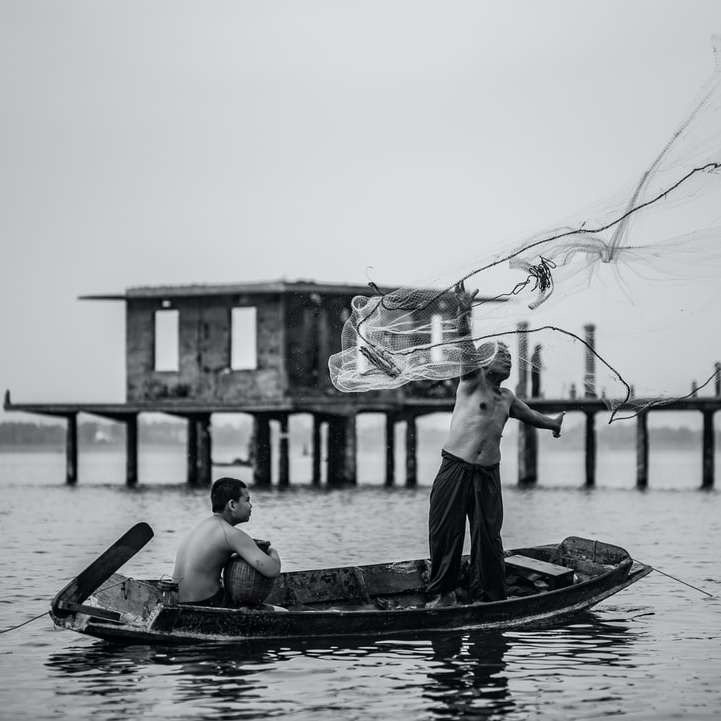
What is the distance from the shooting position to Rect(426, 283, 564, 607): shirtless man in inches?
410

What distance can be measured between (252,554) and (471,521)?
1899mm

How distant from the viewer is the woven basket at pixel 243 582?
9727mm

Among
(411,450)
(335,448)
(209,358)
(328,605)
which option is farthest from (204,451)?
(328,605)

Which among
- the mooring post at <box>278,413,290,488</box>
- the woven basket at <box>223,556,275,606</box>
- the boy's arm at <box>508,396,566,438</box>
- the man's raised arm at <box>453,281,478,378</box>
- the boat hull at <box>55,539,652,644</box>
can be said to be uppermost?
the man's raised arm at <box>453,281,478,378</box>

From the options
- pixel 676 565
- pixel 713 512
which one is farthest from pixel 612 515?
pixel 676 565

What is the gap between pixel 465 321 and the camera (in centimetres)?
1012

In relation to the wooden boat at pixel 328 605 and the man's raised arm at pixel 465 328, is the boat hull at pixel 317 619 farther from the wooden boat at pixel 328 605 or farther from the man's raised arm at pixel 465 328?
the man's raised arm at pixel 465 328

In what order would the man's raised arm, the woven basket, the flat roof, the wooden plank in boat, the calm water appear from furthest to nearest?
1. the flat roof
2. the wooden plank in boat
3. the man's raised arm
4. the woven basket
5. the calm water

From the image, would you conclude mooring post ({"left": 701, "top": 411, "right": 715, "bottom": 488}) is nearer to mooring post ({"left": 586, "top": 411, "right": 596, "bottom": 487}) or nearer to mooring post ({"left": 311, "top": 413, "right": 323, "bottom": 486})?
mooring post ({"left": 586, "top": 411, "right": 596, "bottom": 487})

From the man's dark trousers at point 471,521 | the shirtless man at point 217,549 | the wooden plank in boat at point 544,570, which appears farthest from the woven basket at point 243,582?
the wooden plank in boat at point 544,570

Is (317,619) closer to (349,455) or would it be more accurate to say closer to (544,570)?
(544,570)

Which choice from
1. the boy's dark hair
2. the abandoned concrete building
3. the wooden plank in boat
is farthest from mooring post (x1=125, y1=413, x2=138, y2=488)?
the boy's dark hair

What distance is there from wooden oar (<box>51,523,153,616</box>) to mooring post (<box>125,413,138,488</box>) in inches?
1073

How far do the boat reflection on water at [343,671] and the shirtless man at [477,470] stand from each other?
66cm
